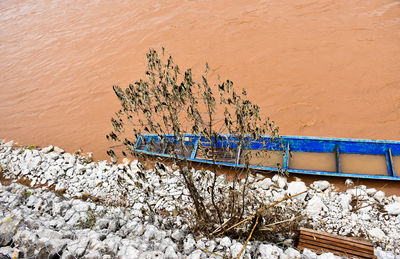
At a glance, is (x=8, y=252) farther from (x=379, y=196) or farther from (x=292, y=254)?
(x=379, y=196)

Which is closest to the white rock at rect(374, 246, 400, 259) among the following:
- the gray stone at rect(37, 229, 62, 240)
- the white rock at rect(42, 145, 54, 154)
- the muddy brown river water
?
the muddy brown river water

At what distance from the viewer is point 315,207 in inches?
173

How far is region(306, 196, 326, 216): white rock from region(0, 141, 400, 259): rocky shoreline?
0.05 feet

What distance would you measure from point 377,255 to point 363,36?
7.57 metres

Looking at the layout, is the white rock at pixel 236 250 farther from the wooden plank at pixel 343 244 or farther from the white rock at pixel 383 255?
the white rock at pixel 383 255

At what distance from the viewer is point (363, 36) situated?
856 cm

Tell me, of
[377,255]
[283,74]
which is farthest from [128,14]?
[377,255]

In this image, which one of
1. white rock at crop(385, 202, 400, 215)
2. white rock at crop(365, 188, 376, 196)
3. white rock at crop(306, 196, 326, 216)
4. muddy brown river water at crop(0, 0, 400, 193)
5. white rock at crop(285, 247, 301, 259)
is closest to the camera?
white rock at crop(285, 247, 301, 259)

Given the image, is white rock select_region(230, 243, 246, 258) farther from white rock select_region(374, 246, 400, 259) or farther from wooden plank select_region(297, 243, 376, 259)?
white rock select_region(374, 246, 400, 259)

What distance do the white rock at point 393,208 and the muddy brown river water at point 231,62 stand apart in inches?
84.1

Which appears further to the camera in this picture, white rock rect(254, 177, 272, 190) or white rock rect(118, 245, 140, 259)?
white rock rect(254, 177, 272, 190)

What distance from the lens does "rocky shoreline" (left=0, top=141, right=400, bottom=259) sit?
3.19m

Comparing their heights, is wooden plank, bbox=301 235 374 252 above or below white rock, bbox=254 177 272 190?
→ below

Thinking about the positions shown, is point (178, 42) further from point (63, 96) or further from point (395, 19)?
point (395, 19)
